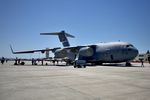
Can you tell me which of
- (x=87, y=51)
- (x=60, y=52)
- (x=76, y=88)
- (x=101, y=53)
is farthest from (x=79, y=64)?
(x=76, y=88)

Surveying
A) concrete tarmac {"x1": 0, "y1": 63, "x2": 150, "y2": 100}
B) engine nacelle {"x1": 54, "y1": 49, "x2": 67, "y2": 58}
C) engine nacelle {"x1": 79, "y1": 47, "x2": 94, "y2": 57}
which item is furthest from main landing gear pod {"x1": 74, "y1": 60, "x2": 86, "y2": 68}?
concrete tarmac {"x1": 0, "y1": 63, "x2": 150, "y2": 100}

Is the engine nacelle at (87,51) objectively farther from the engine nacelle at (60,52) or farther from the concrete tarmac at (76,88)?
the concrete tarmac at (76,88)

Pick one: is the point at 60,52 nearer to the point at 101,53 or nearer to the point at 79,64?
the point at 101,53

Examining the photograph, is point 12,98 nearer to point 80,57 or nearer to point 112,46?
point 112,46

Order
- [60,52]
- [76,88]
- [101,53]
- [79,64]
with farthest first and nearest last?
1. [60,52]
2. [101,53]
3. [79,64]
4. [76,88]

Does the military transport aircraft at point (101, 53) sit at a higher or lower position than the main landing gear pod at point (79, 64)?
higher

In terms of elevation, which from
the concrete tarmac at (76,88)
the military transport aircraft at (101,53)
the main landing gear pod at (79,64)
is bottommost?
the concrete tarmac at (76,88)

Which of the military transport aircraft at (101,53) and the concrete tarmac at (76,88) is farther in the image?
the military transport aircraft at (101,53)

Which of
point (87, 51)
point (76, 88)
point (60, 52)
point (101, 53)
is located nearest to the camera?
point (76, 88)

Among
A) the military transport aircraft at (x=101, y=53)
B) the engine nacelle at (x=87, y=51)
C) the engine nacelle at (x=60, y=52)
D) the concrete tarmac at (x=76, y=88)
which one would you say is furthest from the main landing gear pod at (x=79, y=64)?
the concrete tarmac at (x=76, y=88)

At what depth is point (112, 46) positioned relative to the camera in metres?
37.0

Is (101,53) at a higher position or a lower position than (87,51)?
lower

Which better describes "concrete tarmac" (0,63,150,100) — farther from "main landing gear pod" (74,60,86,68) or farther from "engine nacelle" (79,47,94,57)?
"engine nacelle" (79,47,94,57)

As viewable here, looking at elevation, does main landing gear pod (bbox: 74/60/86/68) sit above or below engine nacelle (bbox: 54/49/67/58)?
below
